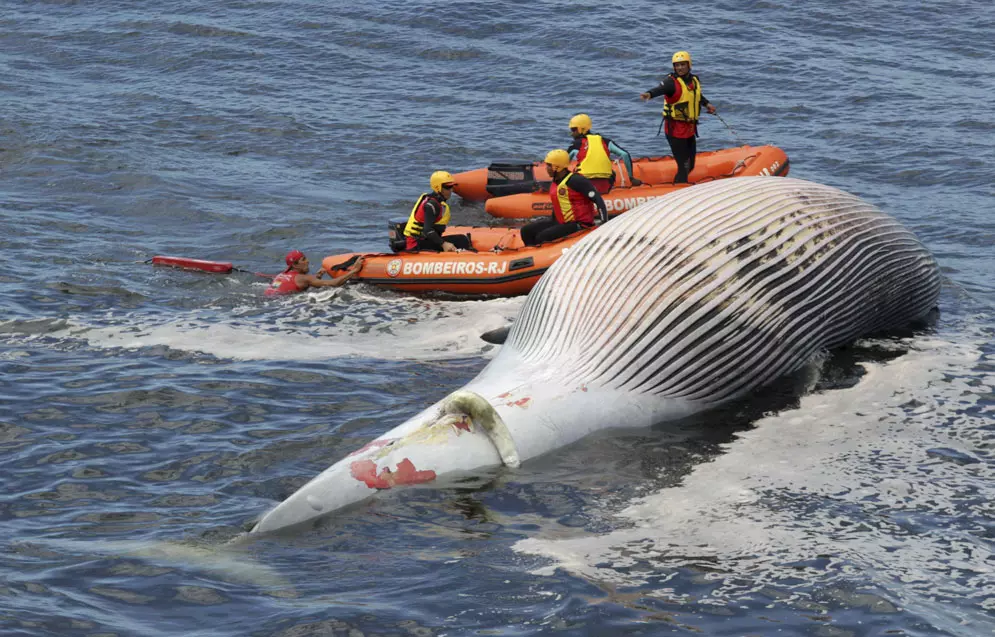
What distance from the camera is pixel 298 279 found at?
51.8ft

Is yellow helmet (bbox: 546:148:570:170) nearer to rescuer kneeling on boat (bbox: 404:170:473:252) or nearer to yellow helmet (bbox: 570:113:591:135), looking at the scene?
rescuer kneeling on boat (bbox: 404:170:473:252)

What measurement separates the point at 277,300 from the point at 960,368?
327 inches

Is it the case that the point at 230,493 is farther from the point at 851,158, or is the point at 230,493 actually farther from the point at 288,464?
the point at 851,158

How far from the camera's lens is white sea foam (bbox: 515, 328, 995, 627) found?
24.2 feet

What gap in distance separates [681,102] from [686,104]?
0.29 feet

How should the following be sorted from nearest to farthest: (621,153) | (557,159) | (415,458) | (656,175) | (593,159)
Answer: (415,458), (557,159), (593,159), (621,153), (656,175)

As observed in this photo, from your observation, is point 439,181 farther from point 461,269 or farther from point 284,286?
point 284,286

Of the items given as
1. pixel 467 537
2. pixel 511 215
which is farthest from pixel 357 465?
pixel 511 215

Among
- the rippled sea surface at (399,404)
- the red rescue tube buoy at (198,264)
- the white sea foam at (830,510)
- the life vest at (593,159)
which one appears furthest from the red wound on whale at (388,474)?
the life vest at (593,159)

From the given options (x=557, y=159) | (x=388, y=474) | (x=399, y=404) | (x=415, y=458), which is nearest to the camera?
(x=388, y=474)

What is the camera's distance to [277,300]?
15.5m

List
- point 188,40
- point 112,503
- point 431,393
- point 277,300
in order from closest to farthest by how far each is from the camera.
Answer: point 112,503, point 431,393, point 277,300, point 188,40

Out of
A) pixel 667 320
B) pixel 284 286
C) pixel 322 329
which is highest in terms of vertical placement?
pixel 667 320

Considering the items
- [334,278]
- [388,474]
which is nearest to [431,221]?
[334,278]
